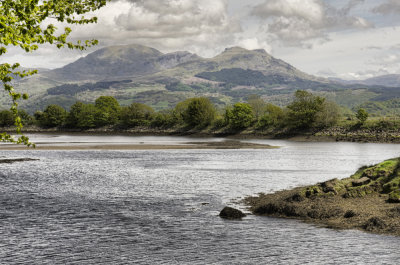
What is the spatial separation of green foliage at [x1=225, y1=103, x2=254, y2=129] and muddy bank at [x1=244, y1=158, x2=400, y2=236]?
488 feet

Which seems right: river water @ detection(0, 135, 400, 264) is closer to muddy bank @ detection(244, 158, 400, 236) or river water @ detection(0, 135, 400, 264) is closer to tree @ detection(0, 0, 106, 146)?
muddy bank @ detection(244, 158, 400, 236)

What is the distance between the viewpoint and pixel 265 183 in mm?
53594

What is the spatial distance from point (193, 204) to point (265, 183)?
1582cm

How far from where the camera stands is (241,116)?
193500 millimetres

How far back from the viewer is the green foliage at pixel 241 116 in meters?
194

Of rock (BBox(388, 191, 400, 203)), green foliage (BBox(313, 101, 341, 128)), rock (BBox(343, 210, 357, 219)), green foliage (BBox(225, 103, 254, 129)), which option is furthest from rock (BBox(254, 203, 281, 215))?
green foliage (BBox(225, 103, 254, 129))

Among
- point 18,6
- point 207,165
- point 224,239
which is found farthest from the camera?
point 207,165

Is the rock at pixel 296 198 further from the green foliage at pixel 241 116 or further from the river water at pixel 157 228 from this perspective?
the green foliage at pixel 241 116

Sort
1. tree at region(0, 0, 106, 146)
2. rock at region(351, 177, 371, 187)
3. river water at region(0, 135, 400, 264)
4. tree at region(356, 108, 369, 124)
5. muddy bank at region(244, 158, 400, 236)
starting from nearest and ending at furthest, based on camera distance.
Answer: tree at region(0, 0, 106, 146) < river water at region(0, 135, 400, 264) < muddy bank at region(244, 158, 400, 236) < rock at region(351, 177, 371, 187) < tree at region(356, 108, 369, 124)

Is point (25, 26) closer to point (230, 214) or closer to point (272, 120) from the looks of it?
point (230, 214)

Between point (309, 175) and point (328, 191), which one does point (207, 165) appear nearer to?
point (309, 175)

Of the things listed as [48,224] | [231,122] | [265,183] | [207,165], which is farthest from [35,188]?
[231,122]

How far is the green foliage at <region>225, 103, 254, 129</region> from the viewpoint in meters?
194

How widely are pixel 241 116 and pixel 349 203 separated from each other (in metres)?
157
